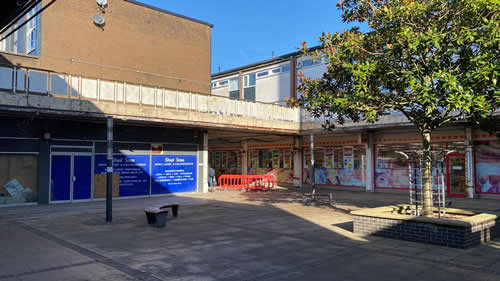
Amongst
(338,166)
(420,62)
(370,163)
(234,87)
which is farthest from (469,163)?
(234,87)

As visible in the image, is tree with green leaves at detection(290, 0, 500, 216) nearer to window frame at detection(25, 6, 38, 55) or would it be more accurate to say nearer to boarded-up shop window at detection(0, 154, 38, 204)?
boarded-up shop window at detection(0, 154, 38, 204)

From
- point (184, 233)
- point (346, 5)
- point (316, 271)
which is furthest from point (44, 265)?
point (346, 5)

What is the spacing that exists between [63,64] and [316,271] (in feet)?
52.2

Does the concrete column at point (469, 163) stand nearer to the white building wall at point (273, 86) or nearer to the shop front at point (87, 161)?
the white building wall at point (273, 86)

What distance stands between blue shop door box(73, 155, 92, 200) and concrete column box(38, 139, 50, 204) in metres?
1.06

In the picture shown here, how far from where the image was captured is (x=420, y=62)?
8852 mm

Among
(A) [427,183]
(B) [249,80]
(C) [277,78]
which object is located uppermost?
(B) [249,80]

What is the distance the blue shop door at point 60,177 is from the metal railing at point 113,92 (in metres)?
3.13

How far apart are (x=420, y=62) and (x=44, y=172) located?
1416 centimetres

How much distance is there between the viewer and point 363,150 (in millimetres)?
23359

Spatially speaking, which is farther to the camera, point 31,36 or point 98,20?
point 98,20

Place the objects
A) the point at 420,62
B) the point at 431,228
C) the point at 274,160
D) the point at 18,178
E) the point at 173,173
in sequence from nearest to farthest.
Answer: the point at 431,228 → the point at 420,62 → the point at 18,178 → the point at 173,173 → the point at 274,160

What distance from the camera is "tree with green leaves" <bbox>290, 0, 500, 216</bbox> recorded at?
7.55 m

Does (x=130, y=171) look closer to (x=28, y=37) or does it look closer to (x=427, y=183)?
(x=28, y=37)
